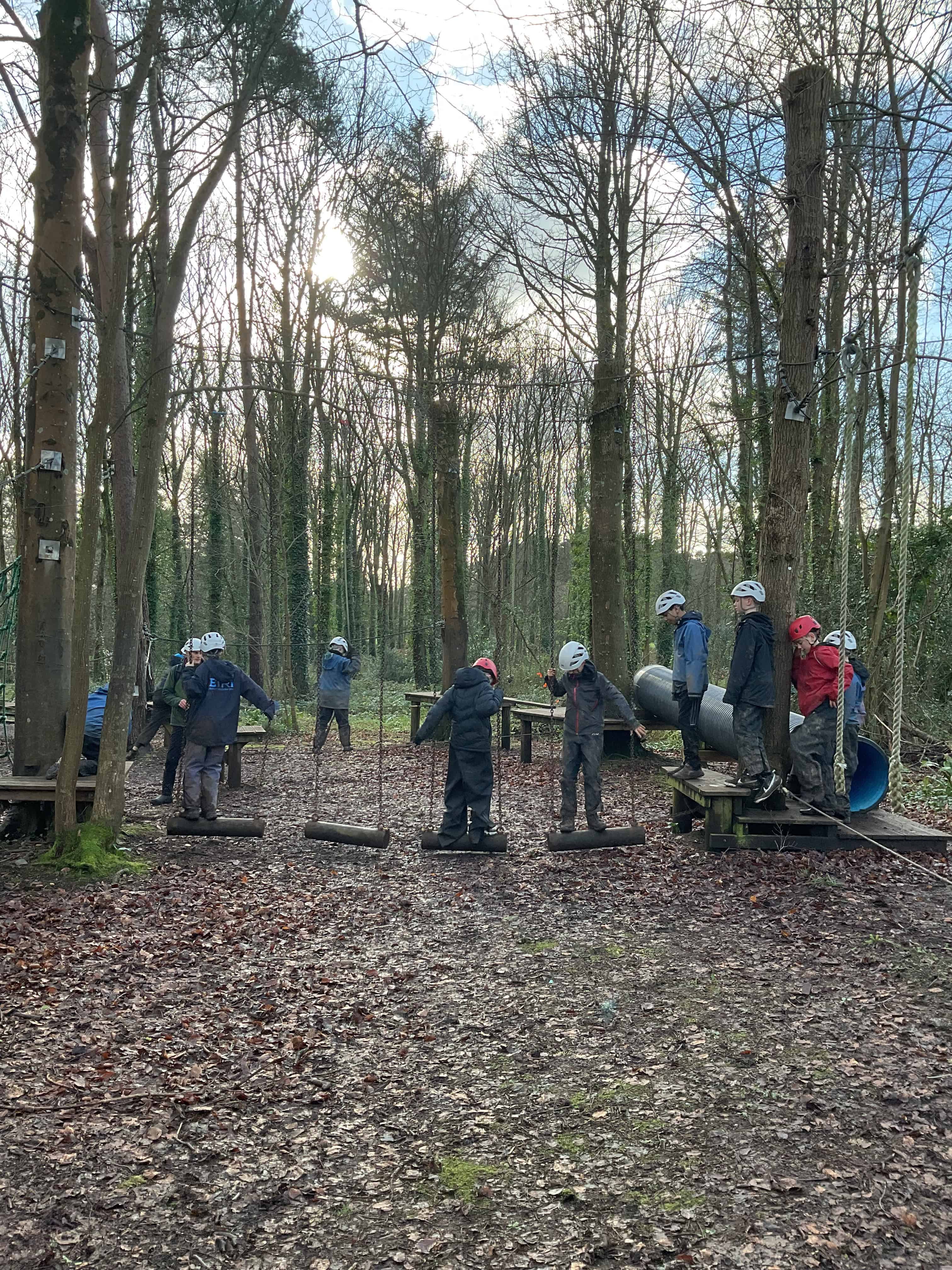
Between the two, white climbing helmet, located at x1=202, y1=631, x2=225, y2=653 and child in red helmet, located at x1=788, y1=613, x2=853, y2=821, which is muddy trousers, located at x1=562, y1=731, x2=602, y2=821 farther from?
white climbing helmet, located at x1=202, y1=631, x2=225, y2=653

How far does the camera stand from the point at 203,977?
546 cm

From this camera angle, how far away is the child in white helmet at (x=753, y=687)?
8070 millimetres

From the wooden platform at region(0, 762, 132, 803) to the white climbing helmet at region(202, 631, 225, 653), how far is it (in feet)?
6.20

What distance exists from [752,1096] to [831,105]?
6.31m

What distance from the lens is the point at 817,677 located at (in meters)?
8.09

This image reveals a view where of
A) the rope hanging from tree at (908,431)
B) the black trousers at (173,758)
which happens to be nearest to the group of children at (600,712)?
the black trousers at (173,758)

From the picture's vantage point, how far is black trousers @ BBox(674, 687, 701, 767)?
30.8 feet

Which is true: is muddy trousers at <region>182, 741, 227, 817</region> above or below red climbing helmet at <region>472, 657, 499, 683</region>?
below

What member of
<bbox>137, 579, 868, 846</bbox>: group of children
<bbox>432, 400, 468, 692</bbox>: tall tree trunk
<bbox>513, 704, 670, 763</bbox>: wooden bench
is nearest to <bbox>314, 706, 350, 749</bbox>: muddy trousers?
<bbox>432, 400, 468, 692</bbox>: tall tree trunk

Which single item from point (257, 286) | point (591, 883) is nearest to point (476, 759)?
point (591, 883)

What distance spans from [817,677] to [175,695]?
7.40 metres

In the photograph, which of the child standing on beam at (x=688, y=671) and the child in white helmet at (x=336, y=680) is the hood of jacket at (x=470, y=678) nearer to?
the child standing on beam at (x=688, y=671)

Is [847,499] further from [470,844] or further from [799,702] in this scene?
[470,844]

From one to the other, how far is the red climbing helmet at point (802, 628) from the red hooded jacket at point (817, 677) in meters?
0.16
